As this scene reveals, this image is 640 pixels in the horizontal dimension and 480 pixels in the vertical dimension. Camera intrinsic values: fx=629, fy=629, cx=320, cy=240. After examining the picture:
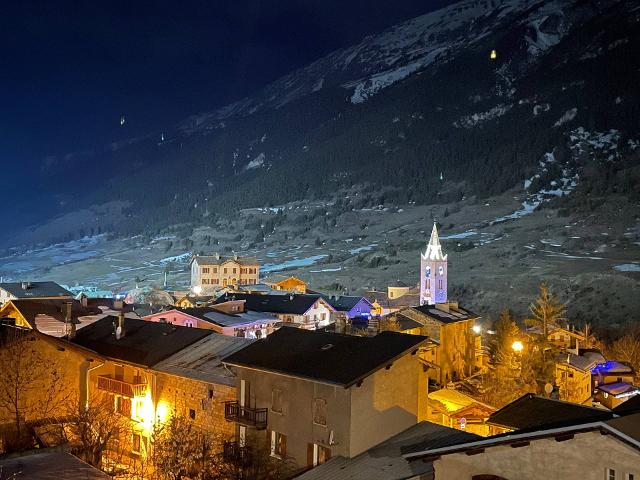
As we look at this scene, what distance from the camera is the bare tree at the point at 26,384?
78.6 ft

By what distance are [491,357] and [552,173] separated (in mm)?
123709

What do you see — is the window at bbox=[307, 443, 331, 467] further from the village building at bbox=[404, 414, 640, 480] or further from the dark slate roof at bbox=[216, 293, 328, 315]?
the dark slate roof at bbox=[216, 293, 328, 315]


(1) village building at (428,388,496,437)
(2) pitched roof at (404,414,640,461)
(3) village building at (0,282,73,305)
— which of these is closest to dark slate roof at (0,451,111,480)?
(2) pitched roof at (404,414,640,461)

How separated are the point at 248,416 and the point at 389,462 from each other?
5.58m

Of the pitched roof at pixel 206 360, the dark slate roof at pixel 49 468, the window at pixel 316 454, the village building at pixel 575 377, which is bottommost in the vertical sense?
the village building at pixel 575 377

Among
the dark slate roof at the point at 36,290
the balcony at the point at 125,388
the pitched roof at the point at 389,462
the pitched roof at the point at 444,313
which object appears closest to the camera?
the pitched roof at the point at 389,462

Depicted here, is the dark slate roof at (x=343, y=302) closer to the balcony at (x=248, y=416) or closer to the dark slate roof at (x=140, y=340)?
the dark slate roof at (x=140, y=340)

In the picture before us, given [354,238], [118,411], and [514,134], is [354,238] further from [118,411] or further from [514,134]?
[118,411]

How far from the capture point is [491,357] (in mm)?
52406

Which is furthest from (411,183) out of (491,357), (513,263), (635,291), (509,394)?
(509,394)

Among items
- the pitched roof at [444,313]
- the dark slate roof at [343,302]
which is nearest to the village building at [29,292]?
the dark slate roof at [343,302]

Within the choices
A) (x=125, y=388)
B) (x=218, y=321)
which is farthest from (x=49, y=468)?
(x=218, y=321)

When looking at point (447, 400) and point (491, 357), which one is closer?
point (447, 400)

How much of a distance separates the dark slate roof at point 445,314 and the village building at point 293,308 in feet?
34.1
